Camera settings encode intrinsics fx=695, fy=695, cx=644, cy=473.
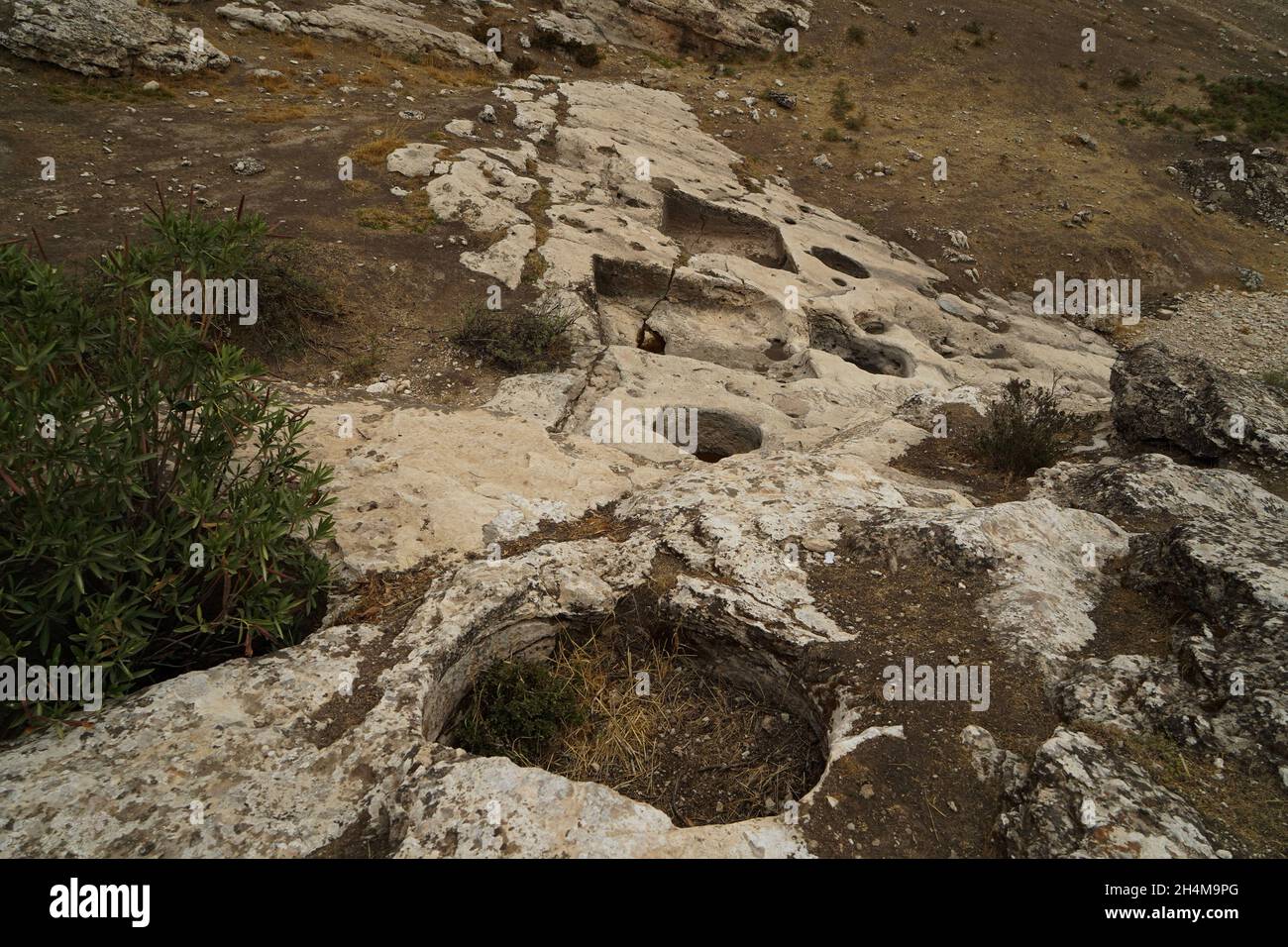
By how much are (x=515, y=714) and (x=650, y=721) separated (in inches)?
35.3

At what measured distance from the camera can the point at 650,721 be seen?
4.60 metres

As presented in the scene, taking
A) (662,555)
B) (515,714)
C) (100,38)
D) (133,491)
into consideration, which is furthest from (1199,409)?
(100,38)

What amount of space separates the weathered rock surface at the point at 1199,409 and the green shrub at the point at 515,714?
268 inches

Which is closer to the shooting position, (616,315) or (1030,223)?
(616,315)

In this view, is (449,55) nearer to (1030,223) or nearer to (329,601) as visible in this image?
(1030,223)

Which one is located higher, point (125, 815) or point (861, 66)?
point (861, 66)

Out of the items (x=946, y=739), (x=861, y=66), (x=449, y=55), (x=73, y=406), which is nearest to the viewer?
(x=73, y=406)

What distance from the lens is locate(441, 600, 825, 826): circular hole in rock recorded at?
421cm

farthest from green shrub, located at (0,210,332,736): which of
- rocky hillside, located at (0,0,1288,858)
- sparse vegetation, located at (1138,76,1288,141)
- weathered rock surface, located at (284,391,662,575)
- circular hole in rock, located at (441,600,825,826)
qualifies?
sparse vegetation, located at (1138,76,1288,141)

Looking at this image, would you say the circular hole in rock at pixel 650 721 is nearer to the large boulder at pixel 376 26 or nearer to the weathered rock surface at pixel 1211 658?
the weathered rock surface at pixel 1211 658

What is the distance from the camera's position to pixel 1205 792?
130 inches

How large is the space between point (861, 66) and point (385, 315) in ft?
74.8

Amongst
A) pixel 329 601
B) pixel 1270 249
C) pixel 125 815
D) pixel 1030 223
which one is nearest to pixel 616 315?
pixel 329 601

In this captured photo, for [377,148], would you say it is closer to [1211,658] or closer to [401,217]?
[401,217]
